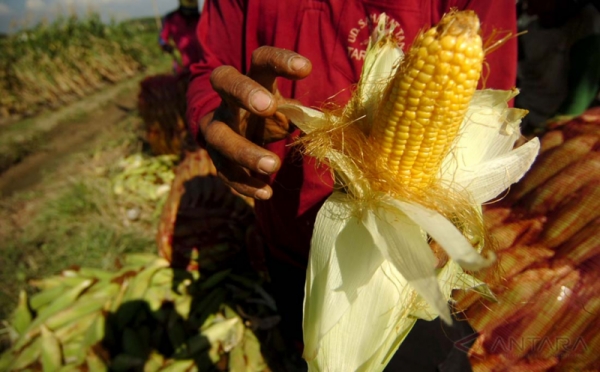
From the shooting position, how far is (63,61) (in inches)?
297

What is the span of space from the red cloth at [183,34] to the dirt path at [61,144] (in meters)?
1.89

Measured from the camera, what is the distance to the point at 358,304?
68 centimetres

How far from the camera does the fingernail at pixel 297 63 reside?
641 millimetres

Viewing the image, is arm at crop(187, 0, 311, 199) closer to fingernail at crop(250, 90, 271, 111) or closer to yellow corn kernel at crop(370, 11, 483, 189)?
fingernail at crop(250, 90, 271, 111)

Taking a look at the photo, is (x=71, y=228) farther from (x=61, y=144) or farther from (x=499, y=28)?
(x=499, y=28)

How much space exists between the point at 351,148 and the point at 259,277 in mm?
975

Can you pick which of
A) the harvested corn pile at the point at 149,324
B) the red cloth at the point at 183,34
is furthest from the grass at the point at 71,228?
the red cloth at the point at 183,34

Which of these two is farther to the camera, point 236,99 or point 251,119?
point 251,119

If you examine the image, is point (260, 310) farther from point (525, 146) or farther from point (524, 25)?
point (524, 25)

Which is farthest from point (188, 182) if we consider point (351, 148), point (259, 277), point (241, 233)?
point (351, 148)

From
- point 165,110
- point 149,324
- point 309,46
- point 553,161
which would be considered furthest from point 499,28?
point 165,110

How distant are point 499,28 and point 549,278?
60 centimetres

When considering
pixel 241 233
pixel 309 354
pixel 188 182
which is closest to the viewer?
pixel 309 354

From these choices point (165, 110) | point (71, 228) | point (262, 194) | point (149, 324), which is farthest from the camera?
point (165, 110)
